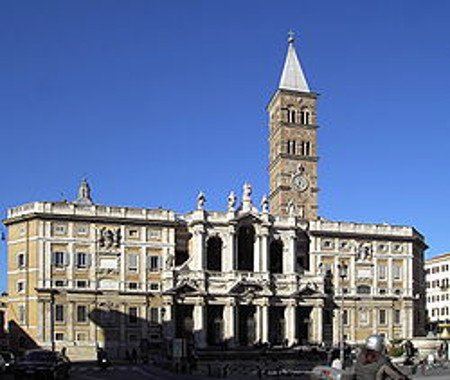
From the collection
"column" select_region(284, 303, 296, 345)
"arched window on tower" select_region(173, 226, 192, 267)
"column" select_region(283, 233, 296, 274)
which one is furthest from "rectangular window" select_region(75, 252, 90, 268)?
"column" select_region(284, 303, 296, 345)

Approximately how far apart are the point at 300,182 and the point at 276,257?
1122 centimetres

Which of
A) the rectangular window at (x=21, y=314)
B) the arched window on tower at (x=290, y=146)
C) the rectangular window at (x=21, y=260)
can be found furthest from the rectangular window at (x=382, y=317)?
the rectangular window at (x=21, y=260)

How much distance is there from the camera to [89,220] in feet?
252

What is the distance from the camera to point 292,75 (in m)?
99.3

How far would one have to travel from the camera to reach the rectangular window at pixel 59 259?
74.6m

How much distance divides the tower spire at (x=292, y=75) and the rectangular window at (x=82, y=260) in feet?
113

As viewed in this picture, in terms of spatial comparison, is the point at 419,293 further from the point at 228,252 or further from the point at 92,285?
the point at 92,285

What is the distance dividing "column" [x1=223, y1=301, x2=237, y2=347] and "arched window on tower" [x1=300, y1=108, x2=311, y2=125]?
1087 inches

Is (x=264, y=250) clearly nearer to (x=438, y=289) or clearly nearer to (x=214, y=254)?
(x=214, y=254)

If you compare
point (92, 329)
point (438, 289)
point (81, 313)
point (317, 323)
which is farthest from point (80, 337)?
point (438, 289)

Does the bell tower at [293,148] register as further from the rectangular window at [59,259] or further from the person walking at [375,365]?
the person walking at [375,365]

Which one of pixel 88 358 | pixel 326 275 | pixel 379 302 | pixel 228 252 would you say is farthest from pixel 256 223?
pixel 88 358

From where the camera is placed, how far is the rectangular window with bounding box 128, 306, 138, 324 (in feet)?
252

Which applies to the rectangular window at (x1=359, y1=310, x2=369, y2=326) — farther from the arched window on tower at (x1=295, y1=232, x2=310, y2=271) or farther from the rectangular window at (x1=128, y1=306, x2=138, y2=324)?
the rectangular window at (x1=128, y1=306, x2=138, y2=324)
